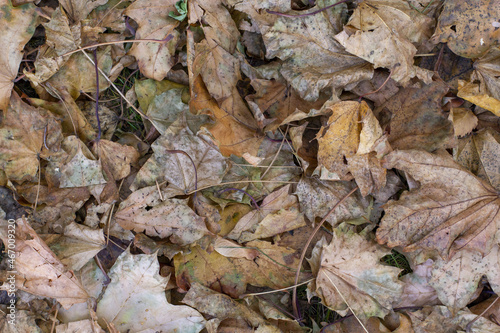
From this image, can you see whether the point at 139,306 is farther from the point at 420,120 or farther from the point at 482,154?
the point at 482,154

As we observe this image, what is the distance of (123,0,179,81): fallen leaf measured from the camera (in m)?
2.03

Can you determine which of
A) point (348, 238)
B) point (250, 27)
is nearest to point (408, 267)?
point (348, 238)

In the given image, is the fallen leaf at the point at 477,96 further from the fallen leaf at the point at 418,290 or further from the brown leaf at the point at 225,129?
the brown leaf at the point at 225,129

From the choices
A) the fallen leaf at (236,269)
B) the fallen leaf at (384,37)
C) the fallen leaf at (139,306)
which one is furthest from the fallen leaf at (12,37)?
the fallen leaf at (384,37)

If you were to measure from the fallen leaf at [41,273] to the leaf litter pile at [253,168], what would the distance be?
1cm

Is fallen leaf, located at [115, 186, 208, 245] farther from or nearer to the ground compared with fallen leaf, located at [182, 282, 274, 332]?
farther from the ground

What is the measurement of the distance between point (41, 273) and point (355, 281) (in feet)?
5.79

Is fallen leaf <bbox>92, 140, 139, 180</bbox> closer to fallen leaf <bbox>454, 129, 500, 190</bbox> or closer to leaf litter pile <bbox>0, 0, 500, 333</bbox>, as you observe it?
leaf litter pile <bbox>0, 0, 500, 333</bbox>

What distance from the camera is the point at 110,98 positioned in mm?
2223

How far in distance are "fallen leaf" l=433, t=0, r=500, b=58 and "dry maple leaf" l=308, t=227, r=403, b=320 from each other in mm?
1254

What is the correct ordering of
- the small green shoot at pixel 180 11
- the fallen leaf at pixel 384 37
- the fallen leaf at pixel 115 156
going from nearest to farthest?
the fallen leaf at pixel 384 37 < the small green shoot at pixel 180 11 < the fallen leaf at pixel 115 156

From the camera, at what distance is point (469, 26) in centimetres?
199

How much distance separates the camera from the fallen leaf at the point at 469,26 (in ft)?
6.46

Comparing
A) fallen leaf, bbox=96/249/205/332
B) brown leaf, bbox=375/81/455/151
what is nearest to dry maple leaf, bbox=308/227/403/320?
brown leaf, bbox=375/81/455/151
